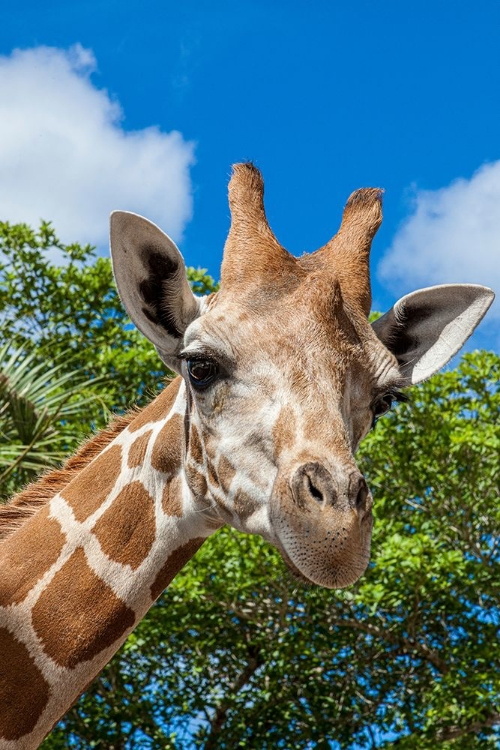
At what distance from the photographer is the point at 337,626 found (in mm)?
14766

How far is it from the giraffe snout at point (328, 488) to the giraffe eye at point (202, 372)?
564 mm

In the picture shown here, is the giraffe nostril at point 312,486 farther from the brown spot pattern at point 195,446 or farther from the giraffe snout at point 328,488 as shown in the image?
the brown spot pattern at point 195,446

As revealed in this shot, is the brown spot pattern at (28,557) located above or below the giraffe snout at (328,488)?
below

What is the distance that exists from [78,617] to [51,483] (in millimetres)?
786

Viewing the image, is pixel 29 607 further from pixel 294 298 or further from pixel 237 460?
pixel 294 298

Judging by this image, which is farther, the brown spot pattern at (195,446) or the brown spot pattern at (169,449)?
the brown spot pattern at (169,449)

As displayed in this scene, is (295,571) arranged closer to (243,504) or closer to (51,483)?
(243,504)

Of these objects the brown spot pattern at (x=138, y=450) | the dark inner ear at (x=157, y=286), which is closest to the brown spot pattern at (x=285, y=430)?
the dark inner ear at (x=157, y=286)

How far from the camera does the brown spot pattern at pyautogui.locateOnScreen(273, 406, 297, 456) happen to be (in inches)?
119

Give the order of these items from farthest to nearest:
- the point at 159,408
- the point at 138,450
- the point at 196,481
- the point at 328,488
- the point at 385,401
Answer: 1. the point at 159,408
2. the point at 138,450
3. the point at 385,401
4. the point at 196,481
5. the point at 328,488

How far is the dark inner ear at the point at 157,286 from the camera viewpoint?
3.48m

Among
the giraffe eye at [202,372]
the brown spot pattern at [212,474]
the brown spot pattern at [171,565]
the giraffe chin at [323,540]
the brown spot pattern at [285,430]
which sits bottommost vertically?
the brown spot pattern at [171,565]

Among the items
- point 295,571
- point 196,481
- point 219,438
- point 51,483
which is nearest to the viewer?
point 295,571

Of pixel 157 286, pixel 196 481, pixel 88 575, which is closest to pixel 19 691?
pixel 88 575
